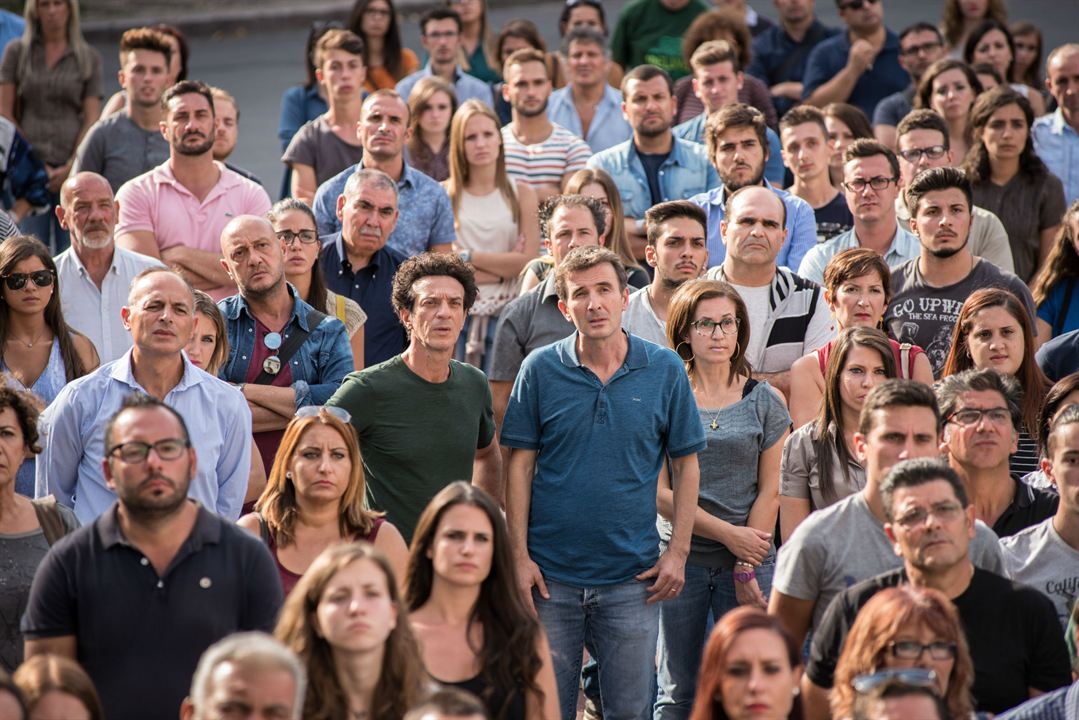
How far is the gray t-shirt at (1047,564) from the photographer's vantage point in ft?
18.8

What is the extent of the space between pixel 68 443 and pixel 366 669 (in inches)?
73.2

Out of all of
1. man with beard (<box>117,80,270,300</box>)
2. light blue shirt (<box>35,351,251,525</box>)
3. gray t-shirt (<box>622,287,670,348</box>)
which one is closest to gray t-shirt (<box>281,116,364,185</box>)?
man with beard (<box>117,80,270,300</box>)

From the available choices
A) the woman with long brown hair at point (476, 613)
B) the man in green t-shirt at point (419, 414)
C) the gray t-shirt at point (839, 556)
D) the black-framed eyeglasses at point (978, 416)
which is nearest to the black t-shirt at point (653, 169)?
the man in green t-shirt at point (419, 414)

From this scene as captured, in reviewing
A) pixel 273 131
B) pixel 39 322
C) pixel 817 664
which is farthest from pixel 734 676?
pixel 273 131

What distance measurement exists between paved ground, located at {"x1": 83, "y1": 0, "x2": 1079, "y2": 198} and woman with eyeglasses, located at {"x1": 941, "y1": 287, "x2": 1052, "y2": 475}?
26.3 feet

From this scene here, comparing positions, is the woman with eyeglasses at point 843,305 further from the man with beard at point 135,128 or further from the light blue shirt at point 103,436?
the man with beard at point 135,128

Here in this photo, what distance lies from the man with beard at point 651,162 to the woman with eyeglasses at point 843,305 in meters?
2.30

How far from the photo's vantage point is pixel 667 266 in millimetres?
7539

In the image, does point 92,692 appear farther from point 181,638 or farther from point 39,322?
point 39,322

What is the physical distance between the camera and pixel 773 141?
404 inches

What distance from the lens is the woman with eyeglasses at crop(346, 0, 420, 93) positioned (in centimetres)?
1152

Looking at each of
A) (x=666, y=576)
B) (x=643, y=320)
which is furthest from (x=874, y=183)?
(x=666, y=576)

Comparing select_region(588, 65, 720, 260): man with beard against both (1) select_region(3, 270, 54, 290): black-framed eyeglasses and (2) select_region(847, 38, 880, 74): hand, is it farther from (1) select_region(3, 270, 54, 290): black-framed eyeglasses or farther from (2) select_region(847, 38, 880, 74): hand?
(1) select_region(3, 270, 54, 290): black-framed eyeglasses

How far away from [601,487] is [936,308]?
7.48 feet
